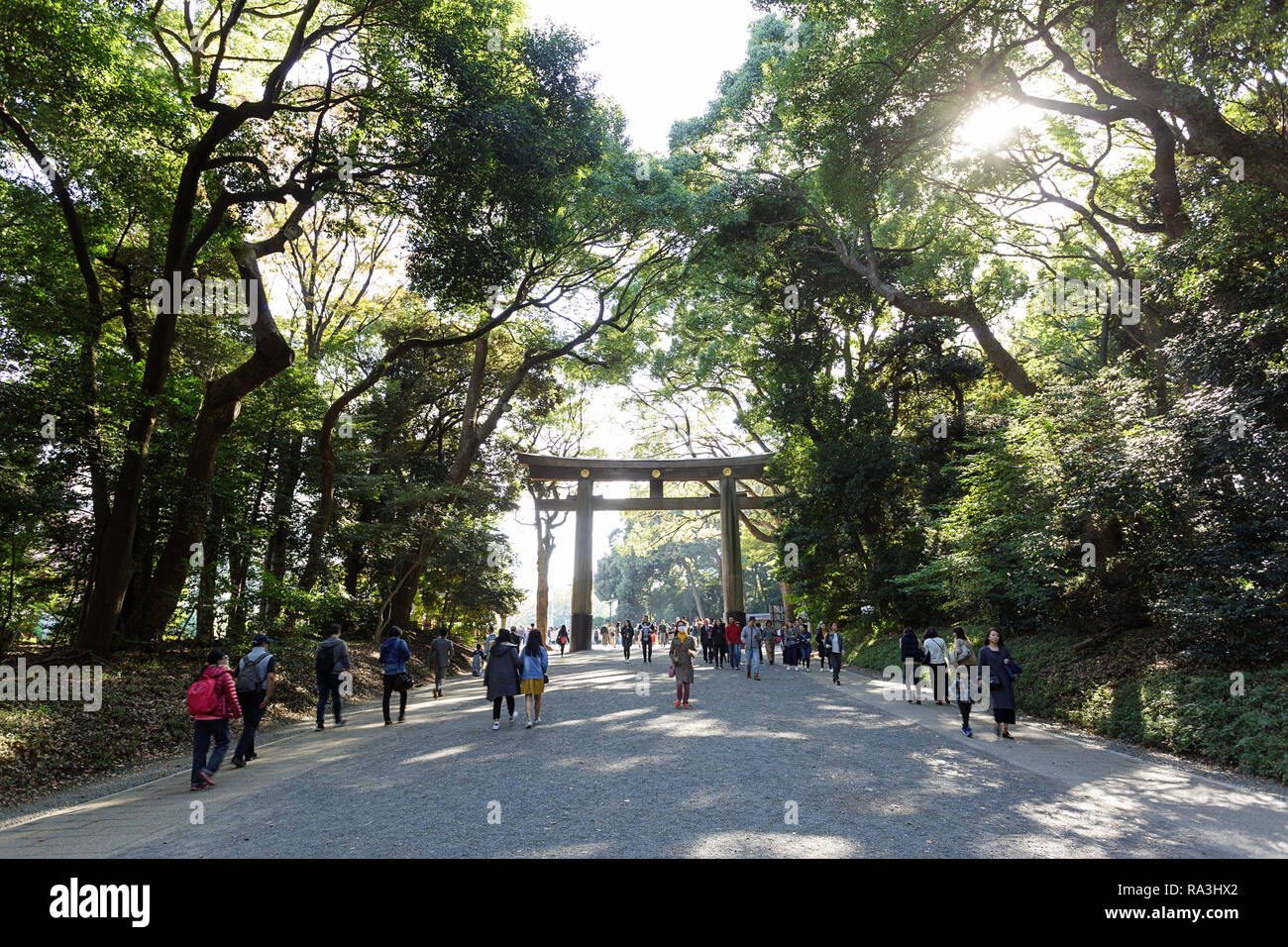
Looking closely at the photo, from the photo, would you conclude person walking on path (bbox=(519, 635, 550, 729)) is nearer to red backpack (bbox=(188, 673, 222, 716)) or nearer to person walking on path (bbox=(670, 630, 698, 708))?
person walking on path (bbox=(670, 630, 698, 708))

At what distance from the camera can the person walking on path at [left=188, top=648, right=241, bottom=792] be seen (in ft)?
22.6

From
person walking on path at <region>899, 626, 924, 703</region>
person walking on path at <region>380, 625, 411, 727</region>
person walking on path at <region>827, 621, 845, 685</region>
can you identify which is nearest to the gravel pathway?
person walking on path at <region>380, 625, 411, 727</region>

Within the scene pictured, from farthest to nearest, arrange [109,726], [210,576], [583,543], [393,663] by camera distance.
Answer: [583,543]
[210,576]
[393,663]
[109,726]

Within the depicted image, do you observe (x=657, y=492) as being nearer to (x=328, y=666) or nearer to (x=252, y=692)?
(x=328, y=666)

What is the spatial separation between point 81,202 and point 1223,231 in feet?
54.5

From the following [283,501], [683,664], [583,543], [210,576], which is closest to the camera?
[683,664]

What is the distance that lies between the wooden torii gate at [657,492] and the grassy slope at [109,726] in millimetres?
16942

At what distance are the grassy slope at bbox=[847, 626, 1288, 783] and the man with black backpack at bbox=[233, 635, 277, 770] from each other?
10811 millimetres

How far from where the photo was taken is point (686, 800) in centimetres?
572

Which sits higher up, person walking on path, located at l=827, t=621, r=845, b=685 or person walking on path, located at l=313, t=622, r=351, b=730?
person walking on path, located at l=313, t=622, r=351, b=730

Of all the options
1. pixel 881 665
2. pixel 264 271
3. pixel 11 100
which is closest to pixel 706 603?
pixel 881 665

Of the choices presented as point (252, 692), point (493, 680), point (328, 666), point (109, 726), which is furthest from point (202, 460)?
point (493, 680)

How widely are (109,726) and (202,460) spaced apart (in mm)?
4585
